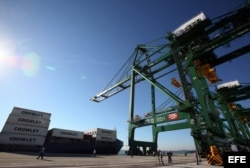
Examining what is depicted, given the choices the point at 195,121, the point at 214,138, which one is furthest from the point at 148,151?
the point at 214,138

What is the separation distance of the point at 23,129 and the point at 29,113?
371 centimetres

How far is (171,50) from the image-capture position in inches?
923

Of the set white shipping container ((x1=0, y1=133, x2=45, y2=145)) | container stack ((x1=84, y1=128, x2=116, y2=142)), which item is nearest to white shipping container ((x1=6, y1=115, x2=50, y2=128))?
white shipping container ((x1=0, y1=133, x2=45, y2=145))

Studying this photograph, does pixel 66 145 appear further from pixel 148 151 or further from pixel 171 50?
pixel 171 50

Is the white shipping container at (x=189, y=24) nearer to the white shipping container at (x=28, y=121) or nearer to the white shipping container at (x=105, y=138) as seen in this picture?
the white shipping container at (x=105, y=138)

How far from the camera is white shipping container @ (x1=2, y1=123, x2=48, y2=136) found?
34031 mm

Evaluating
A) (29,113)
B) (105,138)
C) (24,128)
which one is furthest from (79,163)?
(105,138)

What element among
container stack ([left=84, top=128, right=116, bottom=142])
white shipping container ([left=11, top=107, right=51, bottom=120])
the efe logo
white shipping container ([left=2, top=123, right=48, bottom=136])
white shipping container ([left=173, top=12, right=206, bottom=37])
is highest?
white shipping container ([left=173, top=12, right=206, bottom=37])

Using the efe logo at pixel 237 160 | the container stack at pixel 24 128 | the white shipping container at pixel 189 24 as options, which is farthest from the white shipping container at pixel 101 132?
the efe logo at pixel 237 160

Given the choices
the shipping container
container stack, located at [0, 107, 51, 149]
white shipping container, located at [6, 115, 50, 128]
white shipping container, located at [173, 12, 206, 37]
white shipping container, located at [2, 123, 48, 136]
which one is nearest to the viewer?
white shipping container, located at [173, 12, 206, 37]

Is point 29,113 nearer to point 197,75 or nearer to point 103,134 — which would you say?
point 103,134

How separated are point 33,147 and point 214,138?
34403mm

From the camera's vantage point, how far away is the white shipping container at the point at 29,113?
120ft

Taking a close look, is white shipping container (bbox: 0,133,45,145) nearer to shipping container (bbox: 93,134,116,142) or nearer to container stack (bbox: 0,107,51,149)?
container stack (bbox: 0,107,51,149)
